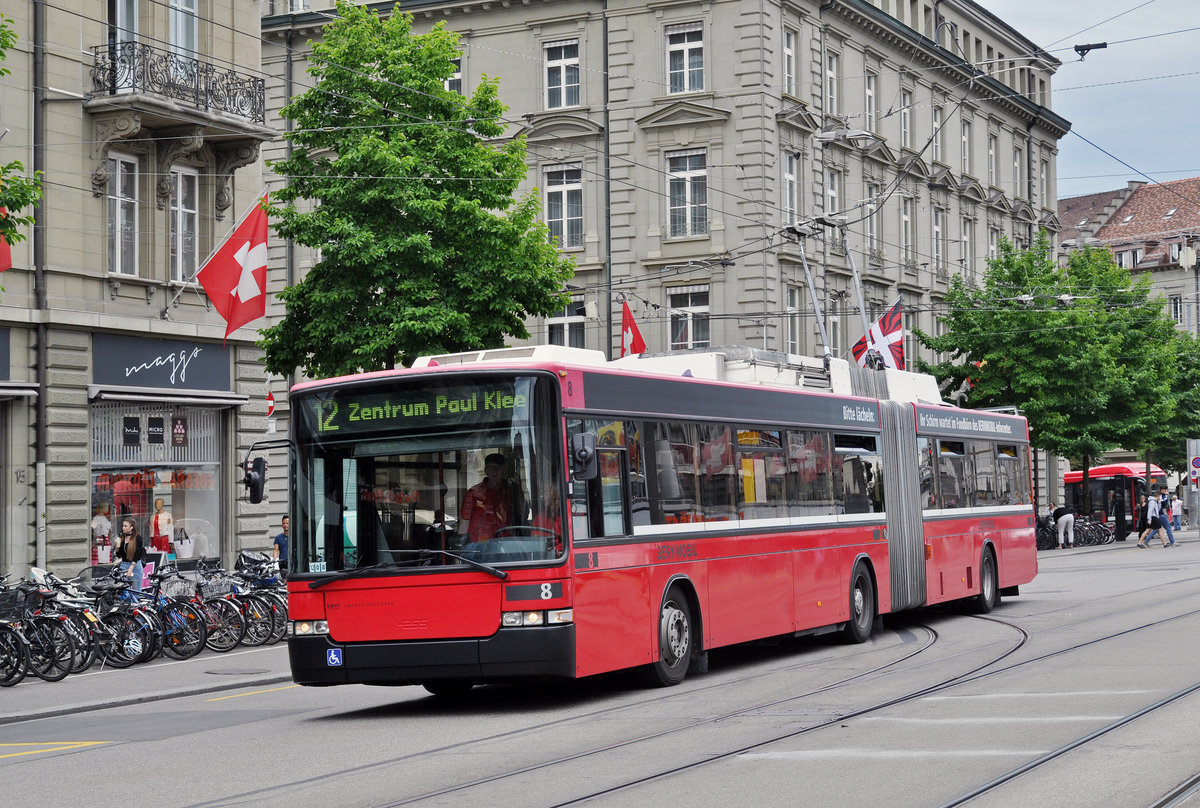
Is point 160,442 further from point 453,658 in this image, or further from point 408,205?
point 453,658

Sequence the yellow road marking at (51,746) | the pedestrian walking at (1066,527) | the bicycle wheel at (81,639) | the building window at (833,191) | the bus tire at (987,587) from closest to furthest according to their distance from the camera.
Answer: the yellow road marking at (51,746), the bicycle wheel at (81,639), the bus tire at (987,587), the building window at (833,191), the pedestrian walking at (1066,527)

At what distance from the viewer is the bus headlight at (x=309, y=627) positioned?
42.9 feet

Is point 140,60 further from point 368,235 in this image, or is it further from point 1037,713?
point 1037,713

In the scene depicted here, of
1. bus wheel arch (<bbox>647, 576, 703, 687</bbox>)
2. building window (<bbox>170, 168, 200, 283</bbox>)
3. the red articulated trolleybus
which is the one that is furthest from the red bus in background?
bus wheel arch (<bbox>647, 576, 703, 687</bbox>)

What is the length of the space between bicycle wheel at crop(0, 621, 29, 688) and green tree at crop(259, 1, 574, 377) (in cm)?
1064

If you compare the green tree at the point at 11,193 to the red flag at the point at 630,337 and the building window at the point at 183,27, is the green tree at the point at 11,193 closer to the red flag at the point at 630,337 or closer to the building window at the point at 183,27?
the building window at the point at 183,27

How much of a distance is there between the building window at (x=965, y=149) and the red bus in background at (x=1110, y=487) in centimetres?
1178

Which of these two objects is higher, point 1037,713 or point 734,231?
point 734,231

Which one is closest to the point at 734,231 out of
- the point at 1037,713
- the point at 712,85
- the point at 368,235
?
the point at 712,85

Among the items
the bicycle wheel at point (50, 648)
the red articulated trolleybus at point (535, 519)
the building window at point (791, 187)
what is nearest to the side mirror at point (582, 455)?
the red articulated trolleybus at point (535, 519)

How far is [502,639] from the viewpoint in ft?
41.2

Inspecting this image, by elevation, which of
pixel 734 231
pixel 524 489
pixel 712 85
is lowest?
pixel 524 489

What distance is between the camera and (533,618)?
1254cm

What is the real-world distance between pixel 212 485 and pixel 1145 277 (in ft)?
132
